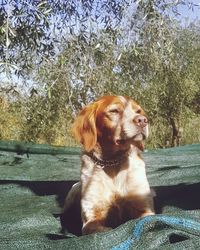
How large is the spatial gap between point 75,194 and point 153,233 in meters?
1.31

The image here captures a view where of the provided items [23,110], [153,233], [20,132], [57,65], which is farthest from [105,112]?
[20,132]

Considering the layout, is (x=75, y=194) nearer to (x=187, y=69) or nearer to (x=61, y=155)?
(x=61, y=155)

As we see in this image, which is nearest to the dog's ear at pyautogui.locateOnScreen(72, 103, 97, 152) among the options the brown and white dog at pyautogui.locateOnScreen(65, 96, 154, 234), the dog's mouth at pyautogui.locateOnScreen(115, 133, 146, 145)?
the brown and white dog at pyautogui.locateOnScreen(65, 96, 154, 234)

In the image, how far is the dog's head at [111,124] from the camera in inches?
115

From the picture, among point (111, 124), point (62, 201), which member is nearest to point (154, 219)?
point (111, 124)

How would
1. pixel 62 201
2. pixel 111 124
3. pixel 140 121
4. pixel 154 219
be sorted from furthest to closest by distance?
pixel 62 201 < pixel 111 124 < pixel 140 121 < pixel 154 219

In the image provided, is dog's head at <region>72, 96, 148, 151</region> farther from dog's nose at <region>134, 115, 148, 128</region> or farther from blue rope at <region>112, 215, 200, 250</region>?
blue rope at <region>112, 215, 200, 250</region>

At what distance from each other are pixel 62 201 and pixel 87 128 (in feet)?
2.69

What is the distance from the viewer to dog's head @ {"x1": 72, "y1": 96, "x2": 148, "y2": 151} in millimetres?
2924

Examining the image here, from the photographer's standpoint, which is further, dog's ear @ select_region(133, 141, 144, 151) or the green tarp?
dog's ear @ select_region(133, 141, 144, 151)

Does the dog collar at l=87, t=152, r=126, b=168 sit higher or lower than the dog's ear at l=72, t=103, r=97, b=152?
lower

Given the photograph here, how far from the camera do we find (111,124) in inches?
119

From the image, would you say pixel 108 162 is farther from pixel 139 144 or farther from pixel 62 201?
pixel 62 201

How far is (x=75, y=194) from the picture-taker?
127 inches
